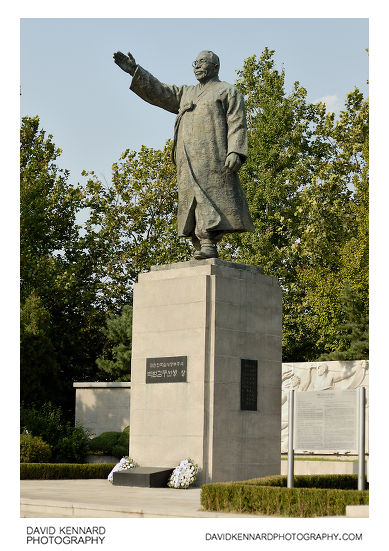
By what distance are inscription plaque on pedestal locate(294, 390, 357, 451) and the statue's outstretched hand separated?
6698mm

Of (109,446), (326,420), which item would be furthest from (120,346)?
(326,420)

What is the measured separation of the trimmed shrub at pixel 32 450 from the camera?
1839cm

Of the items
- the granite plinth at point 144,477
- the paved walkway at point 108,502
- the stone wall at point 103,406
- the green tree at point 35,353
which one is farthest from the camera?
the green tree at point 35,353

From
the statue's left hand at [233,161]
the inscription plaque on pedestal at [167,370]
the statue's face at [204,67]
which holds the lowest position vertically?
the inscription plaque on pedestal at [167,370]

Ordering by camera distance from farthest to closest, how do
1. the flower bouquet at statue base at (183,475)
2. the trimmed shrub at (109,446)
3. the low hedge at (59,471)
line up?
the trimmed shrub at (109,446), the low hedge at (59,471), the flower bouquet at statue base at (183,475)

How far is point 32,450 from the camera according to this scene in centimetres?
1853

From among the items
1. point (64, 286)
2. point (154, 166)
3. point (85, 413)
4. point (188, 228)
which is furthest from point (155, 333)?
point (154, 166)

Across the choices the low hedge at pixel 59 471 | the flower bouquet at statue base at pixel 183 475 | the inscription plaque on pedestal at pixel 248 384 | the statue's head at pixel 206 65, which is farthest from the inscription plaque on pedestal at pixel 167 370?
the statue's head at pixel 206 65

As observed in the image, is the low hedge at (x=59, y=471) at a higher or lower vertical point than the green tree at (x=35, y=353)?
lower

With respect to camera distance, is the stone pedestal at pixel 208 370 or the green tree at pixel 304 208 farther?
the green tree at pixel 304 208

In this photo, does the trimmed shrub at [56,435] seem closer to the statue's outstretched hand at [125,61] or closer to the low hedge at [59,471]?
the low hedge at [59,471]

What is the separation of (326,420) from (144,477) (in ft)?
12.5

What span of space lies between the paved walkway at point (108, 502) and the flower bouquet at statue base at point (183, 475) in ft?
0.51

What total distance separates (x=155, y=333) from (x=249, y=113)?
20626 mm
